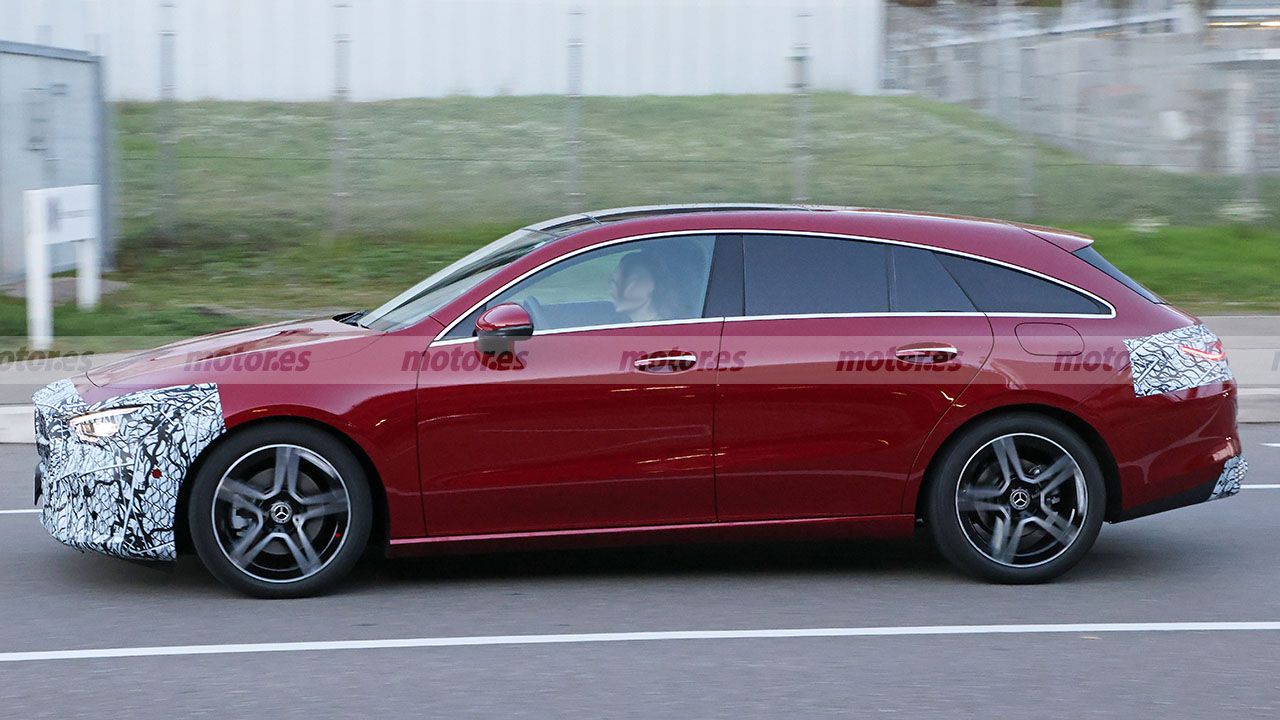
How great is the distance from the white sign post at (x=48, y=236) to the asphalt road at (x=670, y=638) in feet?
16.7

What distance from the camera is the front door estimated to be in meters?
6.34

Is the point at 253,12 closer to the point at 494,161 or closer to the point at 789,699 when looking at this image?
the point at 494,161

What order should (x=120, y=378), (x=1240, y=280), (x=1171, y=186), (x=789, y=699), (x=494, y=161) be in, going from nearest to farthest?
1. (x=789, y=699)
2. (x=120, y=378)
3. (x=1240, y=280)
4. (x=494, y=161)
5. (x=1171, y=186)

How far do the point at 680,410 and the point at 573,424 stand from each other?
424mm

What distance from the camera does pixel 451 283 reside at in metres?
6.92

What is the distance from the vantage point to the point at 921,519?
680 centimetres

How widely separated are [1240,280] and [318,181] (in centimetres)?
907

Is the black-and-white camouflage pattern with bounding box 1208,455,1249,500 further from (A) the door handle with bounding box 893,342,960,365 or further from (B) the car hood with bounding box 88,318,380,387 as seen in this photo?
(B) the car hood with bounding box 88,318,380,387

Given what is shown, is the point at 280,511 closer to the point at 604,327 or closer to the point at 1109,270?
the point at 604,327

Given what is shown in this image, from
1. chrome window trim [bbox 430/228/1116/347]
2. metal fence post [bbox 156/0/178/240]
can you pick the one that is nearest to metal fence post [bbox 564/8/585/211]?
metal fence post [bbox 156/0/178/240]

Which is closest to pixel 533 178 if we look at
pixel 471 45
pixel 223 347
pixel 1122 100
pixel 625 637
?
pixel 471 45

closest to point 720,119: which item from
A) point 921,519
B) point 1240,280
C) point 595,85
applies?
point 595,85

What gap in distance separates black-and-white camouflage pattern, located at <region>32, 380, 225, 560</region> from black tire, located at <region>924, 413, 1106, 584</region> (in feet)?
9.60

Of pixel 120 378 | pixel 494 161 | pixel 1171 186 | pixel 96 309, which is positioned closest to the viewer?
pixel 120 378
